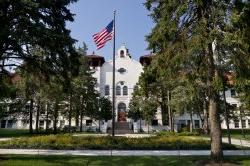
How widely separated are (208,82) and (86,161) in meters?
6.34

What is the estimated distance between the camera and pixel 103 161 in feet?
51.8

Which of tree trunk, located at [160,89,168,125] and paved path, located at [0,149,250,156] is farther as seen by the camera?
tree trunk, located at [160,89,168,125]

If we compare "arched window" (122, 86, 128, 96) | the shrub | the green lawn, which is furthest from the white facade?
the green lawn

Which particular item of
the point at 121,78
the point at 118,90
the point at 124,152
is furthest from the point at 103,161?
the point at 121,78

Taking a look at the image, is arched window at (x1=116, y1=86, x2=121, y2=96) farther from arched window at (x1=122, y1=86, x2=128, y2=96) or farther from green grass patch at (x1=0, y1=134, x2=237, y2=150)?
green grass patch at (x1=0, y1=134, x2=237, y2=150)

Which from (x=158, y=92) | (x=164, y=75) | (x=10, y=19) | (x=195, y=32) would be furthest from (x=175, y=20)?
(x=158, y=92)

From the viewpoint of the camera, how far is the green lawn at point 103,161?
1516 cm

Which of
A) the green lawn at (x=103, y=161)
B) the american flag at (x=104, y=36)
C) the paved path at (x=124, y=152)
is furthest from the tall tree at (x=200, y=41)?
the american flag at (x=104, y=36)

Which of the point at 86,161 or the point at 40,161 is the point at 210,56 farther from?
the point at 40,161

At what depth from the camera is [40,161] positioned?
15.5 metres

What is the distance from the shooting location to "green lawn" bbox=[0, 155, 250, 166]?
15.2m

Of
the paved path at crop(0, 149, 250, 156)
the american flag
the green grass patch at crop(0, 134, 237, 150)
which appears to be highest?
the american flag

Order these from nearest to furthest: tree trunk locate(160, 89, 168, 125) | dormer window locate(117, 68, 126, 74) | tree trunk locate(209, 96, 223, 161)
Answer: tree trunk locate(209, 96, 223, 161)
tree trunk locate(160, 89, 168, 125)
dormer window locate(117, 68, 126, 74)

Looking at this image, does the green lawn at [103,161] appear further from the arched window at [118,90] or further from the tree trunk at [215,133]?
the arched window at [118,90]
